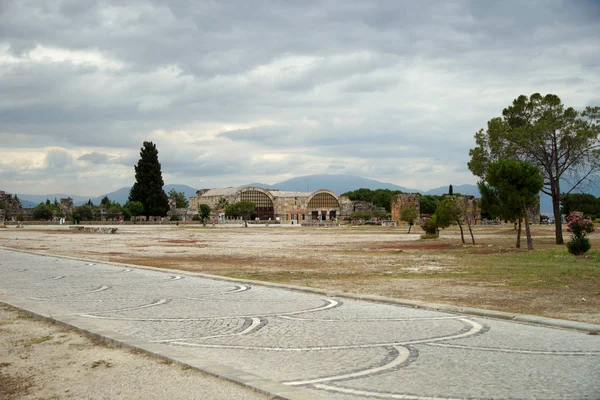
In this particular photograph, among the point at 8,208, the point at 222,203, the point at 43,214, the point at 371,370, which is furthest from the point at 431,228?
the point at 8,208

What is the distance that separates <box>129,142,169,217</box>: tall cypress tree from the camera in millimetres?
100250

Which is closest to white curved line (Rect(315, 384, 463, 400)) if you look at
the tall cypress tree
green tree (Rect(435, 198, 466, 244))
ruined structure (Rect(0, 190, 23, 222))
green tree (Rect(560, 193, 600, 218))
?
green tree (Rect(435, 198, 466, 244))

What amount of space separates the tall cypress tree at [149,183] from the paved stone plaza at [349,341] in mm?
89573

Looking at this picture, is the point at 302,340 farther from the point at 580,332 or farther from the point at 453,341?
the point at 580,332

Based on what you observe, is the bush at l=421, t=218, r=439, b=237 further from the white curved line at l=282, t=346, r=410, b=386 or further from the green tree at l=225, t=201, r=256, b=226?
the green tree at l=225, t=201, r=256, b=226

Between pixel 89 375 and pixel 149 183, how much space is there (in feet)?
319

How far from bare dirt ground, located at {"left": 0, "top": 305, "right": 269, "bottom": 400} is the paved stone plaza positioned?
60 cm

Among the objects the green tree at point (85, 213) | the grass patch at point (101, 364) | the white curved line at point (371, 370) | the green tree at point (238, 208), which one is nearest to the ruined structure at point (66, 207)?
the green tree at point (85, 213)

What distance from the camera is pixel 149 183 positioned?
Result: 100 metres

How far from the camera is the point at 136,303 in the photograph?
11.0m

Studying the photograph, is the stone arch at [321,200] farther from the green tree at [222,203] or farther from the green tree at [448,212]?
the green tree at [448,212]

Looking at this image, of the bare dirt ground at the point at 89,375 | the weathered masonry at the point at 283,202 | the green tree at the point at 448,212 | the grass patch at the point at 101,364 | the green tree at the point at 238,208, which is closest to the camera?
the bare dirt ground at the point at 89,375

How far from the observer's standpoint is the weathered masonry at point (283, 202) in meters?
142

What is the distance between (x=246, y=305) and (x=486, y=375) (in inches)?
225
